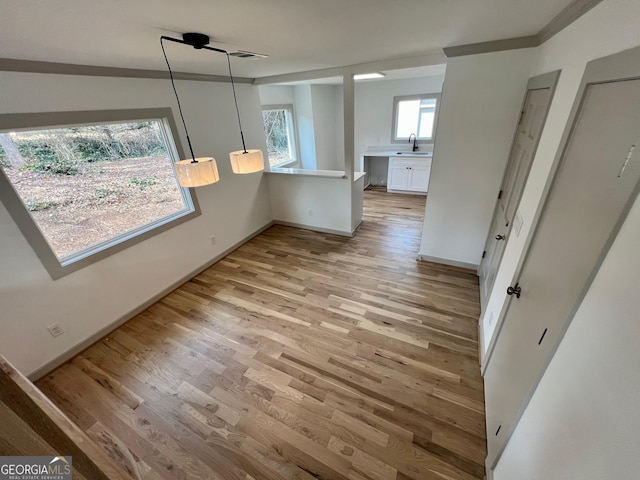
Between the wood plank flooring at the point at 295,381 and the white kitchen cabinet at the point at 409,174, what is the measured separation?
3009 mm

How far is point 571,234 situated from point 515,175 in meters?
1.47

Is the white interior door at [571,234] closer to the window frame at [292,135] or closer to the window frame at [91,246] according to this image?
the window frame at [91,246]

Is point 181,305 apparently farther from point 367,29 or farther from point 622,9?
point 622,9

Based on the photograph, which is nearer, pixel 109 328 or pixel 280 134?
pixel 109 328

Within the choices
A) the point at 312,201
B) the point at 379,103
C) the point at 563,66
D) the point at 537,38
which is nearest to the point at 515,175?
the point at 563,66

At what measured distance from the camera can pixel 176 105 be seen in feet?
9.28

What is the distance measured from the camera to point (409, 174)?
18.7 feet

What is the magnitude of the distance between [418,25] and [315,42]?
0.74 meters

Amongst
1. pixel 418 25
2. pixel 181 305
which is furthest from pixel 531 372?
pixel 181 305

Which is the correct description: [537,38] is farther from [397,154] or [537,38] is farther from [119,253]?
[119,253]

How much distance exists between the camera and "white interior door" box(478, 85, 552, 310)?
5.79 feet

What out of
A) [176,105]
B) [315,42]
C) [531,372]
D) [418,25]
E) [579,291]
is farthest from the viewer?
[176,105]

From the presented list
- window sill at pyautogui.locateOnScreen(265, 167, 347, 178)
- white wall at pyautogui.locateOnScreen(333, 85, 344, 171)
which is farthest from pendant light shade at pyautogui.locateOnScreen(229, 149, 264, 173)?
white wall at pyautogui.locateOnScreen(333, 85, 344, 171)

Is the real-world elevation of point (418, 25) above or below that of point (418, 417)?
above
